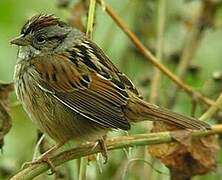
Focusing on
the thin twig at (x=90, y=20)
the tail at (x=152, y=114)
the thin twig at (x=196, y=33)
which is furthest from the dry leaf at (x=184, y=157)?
the thin twig at (x=196, y=33)

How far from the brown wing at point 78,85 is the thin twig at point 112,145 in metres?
0.29

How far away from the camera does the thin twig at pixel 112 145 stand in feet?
11.2

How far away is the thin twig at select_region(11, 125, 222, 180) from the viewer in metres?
3.43

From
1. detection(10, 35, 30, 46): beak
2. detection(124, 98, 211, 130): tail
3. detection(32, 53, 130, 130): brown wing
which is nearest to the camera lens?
detection(124, 98, 211, 130): tail

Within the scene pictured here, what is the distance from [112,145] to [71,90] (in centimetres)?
55

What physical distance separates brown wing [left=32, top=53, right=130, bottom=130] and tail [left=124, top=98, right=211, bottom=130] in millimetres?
50

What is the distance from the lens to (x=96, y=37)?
531 cm

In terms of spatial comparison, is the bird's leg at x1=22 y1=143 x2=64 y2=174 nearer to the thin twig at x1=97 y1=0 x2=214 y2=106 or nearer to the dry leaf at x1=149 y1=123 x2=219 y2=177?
the dry leaf at x1=149 y1=123 x2=219 y2=177

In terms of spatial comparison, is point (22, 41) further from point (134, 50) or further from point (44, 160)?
Result: point (134, 50)

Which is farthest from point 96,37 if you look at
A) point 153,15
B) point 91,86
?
point 91,86

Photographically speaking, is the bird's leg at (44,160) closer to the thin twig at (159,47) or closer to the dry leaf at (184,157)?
the dry leaf at (184,157)

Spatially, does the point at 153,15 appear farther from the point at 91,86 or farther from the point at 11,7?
the point at 91,86

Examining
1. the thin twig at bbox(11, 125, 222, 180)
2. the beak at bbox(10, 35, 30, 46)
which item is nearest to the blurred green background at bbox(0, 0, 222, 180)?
the beak at bbox(10, 35, 30, 46)

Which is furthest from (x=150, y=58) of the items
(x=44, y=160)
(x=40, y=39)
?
(x=44, y=160)
